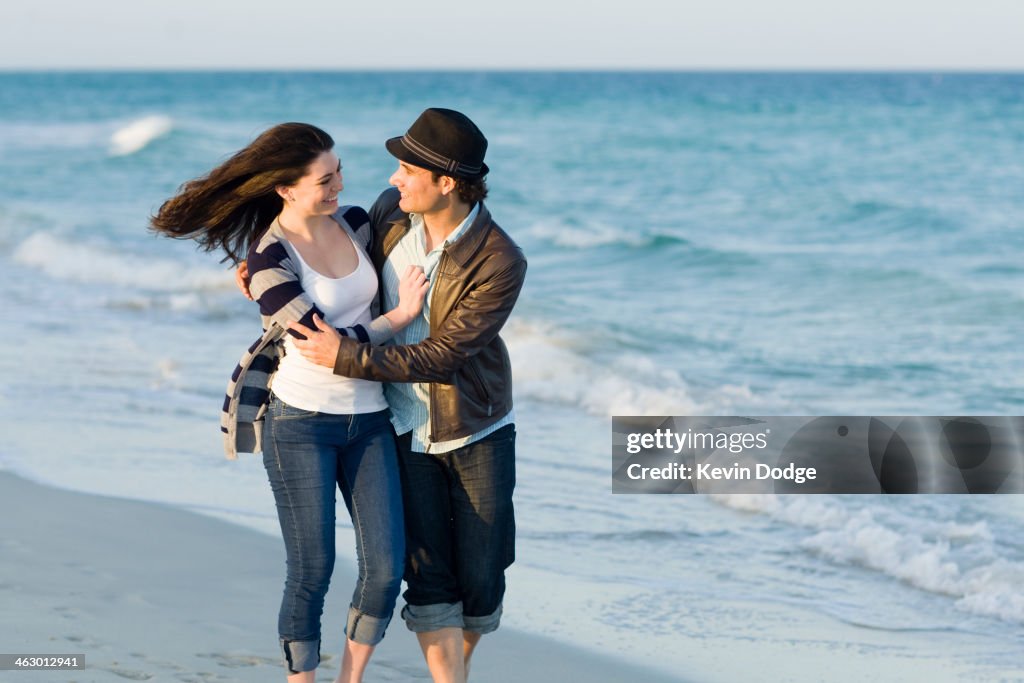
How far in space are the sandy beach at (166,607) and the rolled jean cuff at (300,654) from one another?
1.80 feet

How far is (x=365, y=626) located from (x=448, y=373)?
79cm

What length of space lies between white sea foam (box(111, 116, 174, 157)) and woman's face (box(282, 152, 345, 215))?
27.0m

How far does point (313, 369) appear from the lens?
353 centimetres

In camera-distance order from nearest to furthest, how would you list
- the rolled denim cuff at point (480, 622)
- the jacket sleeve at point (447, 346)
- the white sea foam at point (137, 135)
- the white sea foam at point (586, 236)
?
the jacket sleeve at point (447, 346)
the rolled denim cuff at point (480, 622)
the white sea foam at point (586, 236)
the white sea foam at point (137, 135)

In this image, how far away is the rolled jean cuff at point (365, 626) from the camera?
362cm

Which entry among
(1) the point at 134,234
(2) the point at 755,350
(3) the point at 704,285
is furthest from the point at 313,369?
(1) the point at 134,234

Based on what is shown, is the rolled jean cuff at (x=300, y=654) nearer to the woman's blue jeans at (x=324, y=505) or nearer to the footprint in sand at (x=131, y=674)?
the woman's blue jeans at (x=324, y=505)

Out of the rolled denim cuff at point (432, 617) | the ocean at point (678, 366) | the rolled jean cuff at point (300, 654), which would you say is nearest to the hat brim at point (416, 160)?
the ocean at point (678, 366)

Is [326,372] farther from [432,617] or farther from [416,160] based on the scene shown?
[432,617]

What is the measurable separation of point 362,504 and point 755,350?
7.52m

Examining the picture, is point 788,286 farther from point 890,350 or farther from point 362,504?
point 362,504

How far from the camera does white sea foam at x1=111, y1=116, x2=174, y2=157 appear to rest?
30359mm

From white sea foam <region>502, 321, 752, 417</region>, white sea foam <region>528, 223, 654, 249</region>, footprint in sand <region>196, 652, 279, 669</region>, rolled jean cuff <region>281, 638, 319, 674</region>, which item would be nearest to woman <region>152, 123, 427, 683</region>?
rolled jean cuff <region>281, 638, 319, 674</region>

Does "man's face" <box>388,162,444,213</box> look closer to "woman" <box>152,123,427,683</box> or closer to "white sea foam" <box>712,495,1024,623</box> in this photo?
"woman" <box>152,123,427,683</box>
